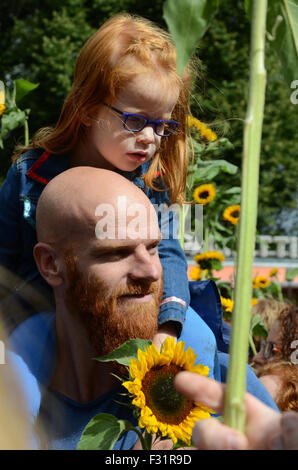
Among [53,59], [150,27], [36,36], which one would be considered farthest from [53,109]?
[150,27]

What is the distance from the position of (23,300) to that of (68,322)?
0.12m

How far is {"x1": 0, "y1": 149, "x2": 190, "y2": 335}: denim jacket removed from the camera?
914 millimetres

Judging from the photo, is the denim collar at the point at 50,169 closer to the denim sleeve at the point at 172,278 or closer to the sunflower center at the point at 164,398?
the denim sleeve at the point at 172,278

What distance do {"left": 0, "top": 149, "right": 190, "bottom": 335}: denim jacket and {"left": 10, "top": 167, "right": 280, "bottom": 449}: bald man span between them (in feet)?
0.43

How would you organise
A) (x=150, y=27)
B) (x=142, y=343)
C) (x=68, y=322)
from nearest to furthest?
(x=142, y=343), (x=68, y=322), (x=150, y=27)

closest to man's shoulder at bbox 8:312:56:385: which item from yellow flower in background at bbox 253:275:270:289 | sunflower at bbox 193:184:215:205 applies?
sunflower at bbox 193:184:215:205

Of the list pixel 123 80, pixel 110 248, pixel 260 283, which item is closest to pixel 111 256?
pixel 110 248

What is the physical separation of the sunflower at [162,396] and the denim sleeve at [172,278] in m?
0.18

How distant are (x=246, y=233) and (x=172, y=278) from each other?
0.67 m

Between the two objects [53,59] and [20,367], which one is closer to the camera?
[20,367]

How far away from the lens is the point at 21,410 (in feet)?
2.18

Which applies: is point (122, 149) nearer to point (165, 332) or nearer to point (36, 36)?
point (165, 332)

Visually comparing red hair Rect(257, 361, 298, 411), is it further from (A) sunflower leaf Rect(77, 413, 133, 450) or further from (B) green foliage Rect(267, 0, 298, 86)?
(B) green foliage Rect(267, 0, 298, 86)
